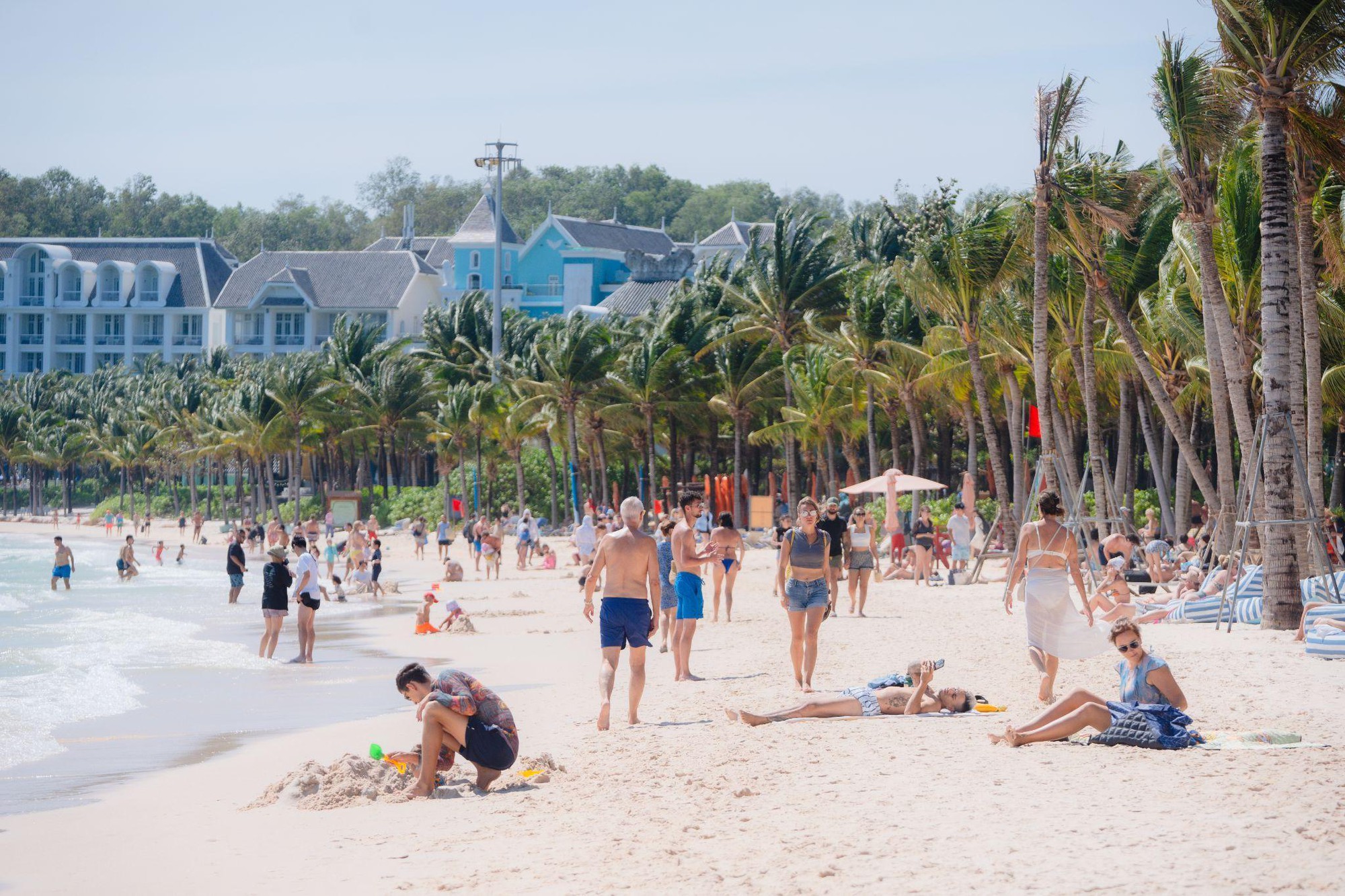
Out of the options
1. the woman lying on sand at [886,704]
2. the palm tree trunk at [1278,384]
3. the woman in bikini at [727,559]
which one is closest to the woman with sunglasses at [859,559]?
the woman in bikini at [727,559]

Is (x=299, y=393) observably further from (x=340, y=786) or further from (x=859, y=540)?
(x=340, y=786)

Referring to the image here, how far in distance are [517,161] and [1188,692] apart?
42565 millimetres

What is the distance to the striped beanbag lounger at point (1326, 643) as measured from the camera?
1061 cm

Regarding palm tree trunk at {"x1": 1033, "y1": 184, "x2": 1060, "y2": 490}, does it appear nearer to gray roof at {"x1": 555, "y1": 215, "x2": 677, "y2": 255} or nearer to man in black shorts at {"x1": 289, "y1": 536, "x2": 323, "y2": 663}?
man in black shorts at {"x1": 289, "y1": 536, "x2": 323, "y2": 663}

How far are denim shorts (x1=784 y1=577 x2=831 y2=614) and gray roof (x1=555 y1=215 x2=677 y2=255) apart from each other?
5639 cm

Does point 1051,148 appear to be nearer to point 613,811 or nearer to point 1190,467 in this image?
point 1190,467

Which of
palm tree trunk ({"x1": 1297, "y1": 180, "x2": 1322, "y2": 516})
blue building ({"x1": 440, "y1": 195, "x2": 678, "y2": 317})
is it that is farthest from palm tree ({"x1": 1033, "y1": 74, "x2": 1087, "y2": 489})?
blue building ({"x1": 440, "y1": 195, "x2": 678, "y2": 317})

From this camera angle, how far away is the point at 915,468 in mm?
32406

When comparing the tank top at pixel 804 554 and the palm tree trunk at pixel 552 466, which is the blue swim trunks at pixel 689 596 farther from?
the palm tree trunk at pixel 552 466

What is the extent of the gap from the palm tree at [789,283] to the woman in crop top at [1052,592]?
26.2m

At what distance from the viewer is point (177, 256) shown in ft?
272

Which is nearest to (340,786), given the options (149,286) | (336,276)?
(336,276)

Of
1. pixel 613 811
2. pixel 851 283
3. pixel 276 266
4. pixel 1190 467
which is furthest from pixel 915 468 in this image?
pixel 276 266

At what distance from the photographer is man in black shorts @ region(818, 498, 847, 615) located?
14.1m
